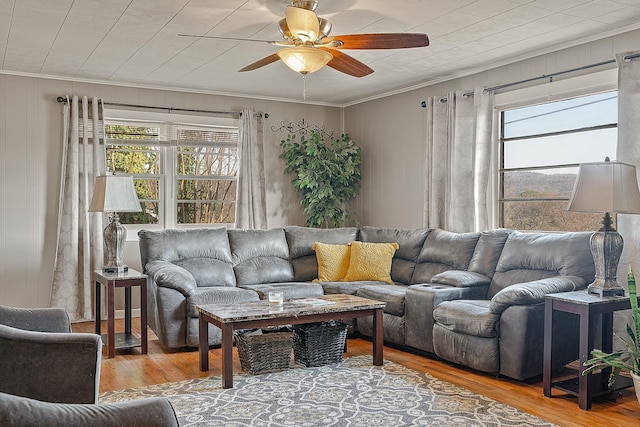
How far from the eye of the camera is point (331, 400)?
356 cm

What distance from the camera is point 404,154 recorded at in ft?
21.4

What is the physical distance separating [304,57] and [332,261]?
2.60m

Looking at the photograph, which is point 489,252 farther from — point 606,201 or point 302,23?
point 302,23

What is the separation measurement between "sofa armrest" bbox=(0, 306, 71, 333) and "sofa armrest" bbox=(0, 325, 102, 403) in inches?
30.2

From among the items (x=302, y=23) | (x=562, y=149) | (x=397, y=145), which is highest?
(x=302, y=23)

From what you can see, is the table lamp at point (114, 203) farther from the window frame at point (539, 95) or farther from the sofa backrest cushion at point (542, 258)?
the window frame at point (539, 95)

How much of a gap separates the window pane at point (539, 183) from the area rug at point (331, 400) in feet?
6.59

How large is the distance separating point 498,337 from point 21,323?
2.83m

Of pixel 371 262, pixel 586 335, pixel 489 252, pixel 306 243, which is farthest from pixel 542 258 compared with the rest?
pixel 306 243

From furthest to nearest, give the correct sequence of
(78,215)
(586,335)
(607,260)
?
(78,215) < (607,260) < (586,335)

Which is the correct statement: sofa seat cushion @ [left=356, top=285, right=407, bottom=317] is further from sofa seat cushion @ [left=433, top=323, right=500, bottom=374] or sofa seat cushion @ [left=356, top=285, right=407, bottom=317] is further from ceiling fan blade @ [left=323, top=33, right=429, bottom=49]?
ceiling fan blade @ [left=323, top=33, right=429, bottom=49]

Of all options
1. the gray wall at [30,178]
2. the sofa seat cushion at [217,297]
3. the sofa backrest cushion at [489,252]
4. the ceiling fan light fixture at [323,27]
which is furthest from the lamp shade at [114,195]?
the sofa backrest cushion at [489,252]

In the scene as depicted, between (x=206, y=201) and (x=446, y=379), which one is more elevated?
(x=206, y=201)

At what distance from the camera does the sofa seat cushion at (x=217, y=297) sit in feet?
15.6
